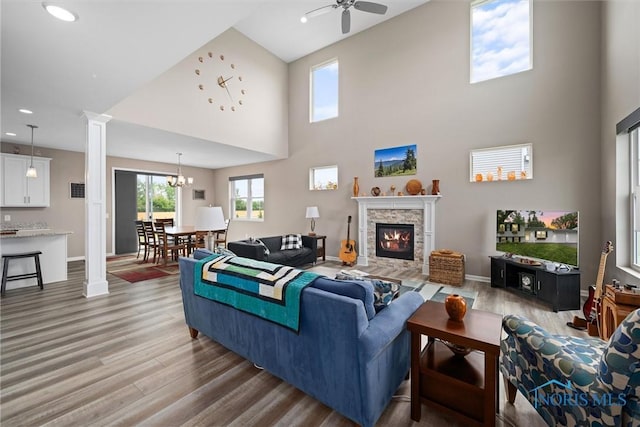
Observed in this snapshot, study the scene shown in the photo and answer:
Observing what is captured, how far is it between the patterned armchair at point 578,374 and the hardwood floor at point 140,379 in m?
0.45

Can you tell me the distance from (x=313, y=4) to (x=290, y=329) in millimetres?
5868

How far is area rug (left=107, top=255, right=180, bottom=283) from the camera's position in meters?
4.86

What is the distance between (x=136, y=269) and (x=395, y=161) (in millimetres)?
5818

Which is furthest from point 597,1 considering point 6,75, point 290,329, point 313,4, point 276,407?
point 6,75

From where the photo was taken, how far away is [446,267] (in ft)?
14.3

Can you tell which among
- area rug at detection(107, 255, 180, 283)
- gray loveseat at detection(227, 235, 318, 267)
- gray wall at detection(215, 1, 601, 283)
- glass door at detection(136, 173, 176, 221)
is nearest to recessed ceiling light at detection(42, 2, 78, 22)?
gray loveseat at detection(227, 235, 318, 267)

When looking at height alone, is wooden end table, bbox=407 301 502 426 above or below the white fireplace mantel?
below

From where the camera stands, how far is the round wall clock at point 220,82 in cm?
516

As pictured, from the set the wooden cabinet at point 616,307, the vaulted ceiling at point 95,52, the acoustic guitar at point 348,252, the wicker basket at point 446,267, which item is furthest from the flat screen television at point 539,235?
the vaulted ceiling at point 95,52

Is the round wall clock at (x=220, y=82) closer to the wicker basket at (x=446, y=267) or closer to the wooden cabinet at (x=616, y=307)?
the wicker basket at (x=446, y=267)

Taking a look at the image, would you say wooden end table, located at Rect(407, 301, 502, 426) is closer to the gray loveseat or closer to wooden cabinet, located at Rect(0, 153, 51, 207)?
the gray loveseat

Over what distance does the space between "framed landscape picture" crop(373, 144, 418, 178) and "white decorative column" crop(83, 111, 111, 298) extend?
4.77 meters

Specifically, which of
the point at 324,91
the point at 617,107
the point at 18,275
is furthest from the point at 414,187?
the point at 18,275

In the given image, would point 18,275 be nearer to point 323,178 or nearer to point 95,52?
point 95,52
